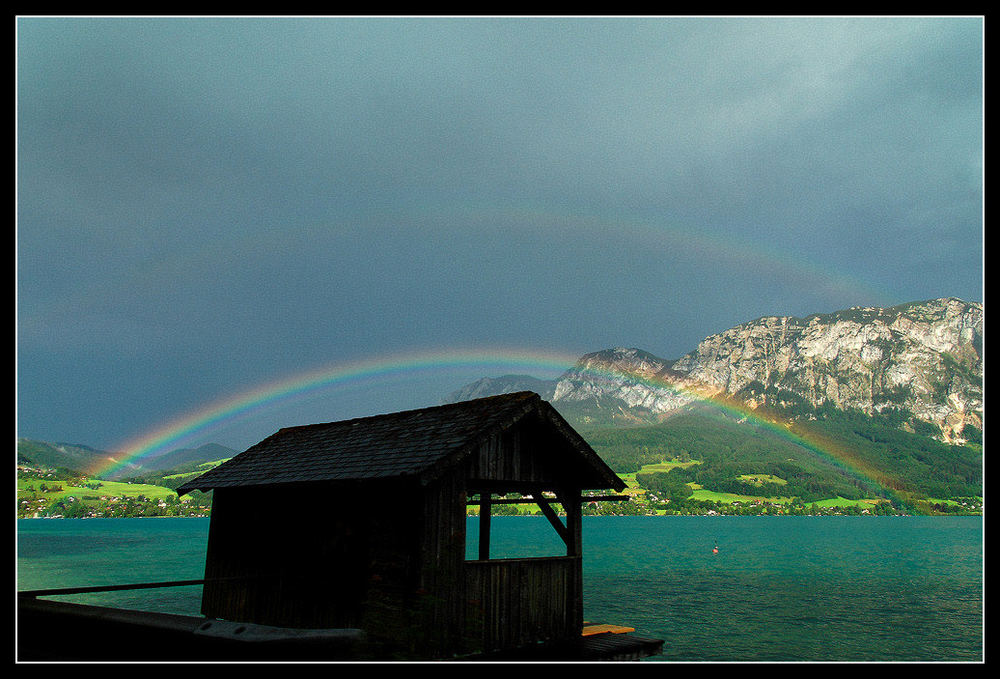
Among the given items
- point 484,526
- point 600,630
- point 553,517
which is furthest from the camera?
point 484,526

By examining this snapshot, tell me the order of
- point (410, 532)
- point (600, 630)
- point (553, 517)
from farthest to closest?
point (600, 630) → point (553, 517) → point (410, 532)

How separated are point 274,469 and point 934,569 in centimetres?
9852

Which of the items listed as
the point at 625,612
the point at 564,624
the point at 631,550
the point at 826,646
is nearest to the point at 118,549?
the point at 631,550

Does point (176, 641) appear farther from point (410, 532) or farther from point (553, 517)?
point (553, 517)

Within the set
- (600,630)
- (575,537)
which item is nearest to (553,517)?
(575,537)

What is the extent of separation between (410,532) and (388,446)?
263cm

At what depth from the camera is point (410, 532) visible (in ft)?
46.1

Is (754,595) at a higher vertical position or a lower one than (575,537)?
lower

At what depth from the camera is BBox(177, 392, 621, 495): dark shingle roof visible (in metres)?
14.5

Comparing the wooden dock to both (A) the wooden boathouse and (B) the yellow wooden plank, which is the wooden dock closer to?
(A) the wooden boathouse

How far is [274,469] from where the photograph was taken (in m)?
18.4

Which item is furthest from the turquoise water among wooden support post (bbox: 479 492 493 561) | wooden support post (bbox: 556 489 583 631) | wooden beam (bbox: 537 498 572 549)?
wooden beam (bbox: 537 498 572 549)

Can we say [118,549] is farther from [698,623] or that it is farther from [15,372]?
[15,372]

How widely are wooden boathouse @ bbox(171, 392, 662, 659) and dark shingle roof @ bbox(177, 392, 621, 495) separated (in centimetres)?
5
